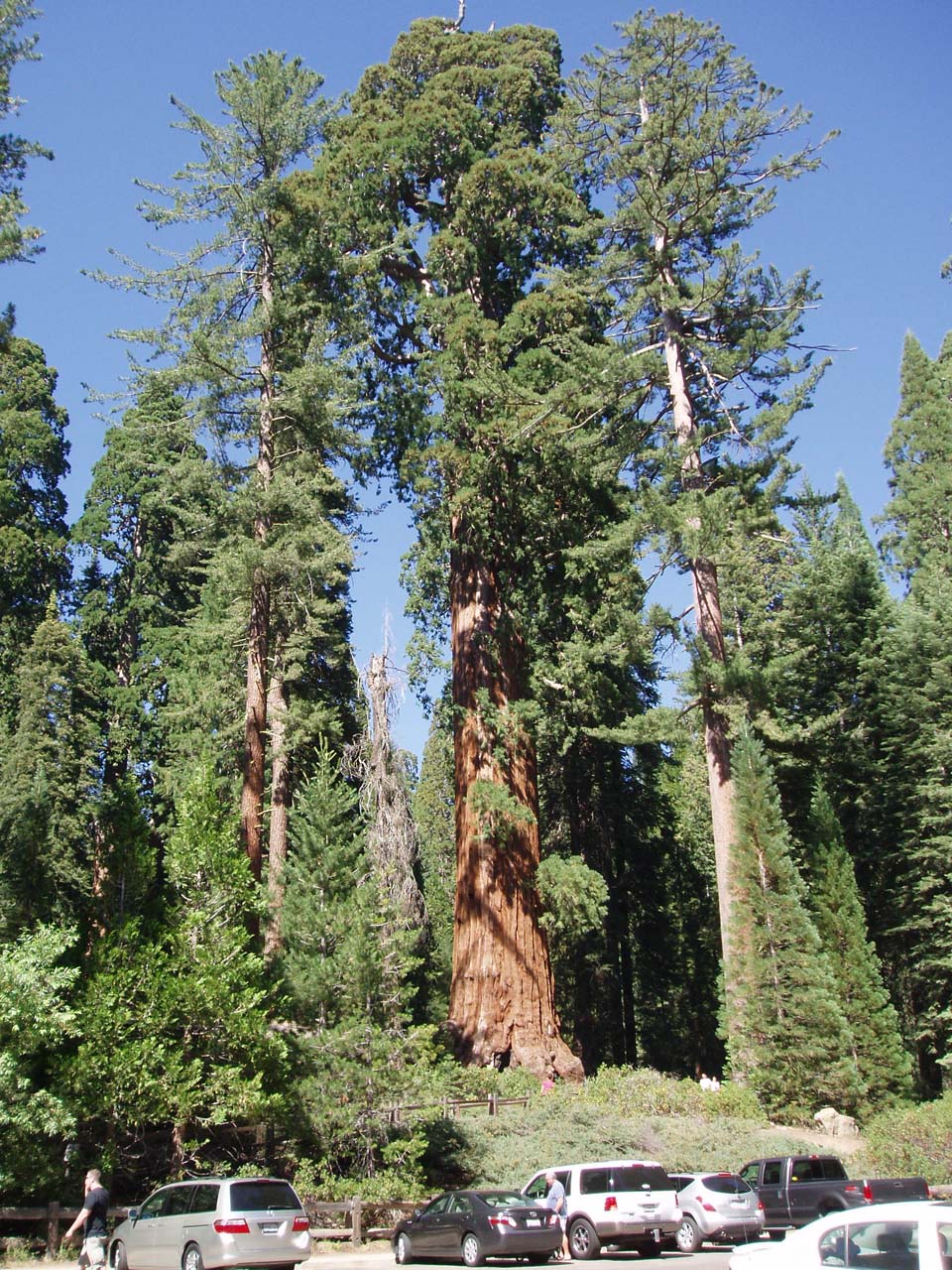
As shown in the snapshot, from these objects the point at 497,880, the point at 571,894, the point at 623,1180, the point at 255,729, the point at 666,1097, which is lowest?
the point at 623,1180

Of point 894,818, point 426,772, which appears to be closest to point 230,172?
point 894,818

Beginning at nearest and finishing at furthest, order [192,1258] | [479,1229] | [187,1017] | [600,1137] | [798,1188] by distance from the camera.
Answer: [192,1258] → [479,1229] → [798,1188] → [187,1017] → [600,1137]

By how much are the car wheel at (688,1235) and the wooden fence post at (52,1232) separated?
8.88 metres

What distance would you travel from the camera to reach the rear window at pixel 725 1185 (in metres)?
14.8

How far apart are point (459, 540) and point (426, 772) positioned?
38056 mm

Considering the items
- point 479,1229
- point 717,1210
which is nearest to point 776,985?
point 717,1210

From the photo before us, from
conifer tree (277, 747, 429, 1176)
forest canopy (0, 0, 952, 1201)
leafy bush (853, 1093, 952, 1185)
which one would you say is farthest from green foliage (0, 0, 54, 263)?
leafy bush (853, 1093, 952, 1185)

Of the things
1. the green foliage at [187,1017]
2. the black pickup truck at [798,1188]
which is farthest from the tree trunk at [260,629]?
the black pickup truck at [798,1188]

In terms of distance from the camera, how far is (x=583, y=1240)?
14445 millimetres

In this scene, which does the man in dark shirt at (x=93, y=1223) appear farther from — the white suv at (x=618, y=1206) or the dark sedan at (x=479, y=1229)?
the white suv at (x=618, y=1206)

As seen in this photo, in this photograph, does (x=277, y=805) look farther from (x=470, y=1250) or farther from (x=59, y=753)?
(x=470, y=1250)

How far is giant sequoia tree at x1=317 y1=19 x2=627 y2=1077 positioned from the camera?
24.0 metres

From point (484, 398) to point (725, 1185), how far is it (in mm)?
17921

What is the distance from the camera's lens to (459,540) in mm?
26938
